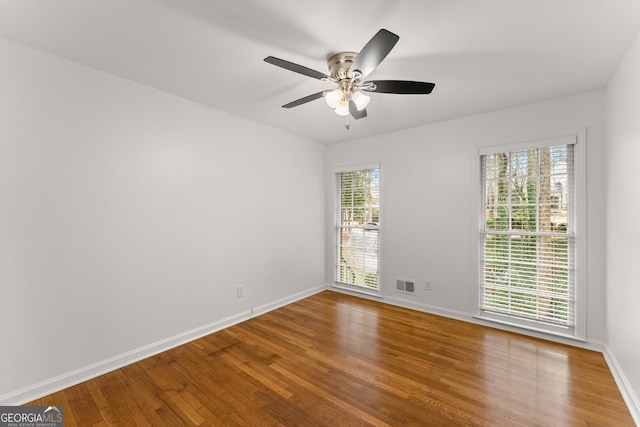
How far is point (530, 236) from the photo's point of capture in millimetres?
3092

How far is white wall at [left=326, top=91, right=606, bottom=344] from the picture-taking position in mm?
2719

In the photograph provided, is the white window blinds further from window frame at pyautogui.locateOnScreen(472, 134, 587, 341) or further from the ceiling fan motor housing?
the ceiling fan motor housing

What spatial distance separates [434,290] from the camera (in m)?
3.70

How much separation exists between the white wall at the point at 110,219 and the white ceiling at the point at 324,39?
1.03 ft

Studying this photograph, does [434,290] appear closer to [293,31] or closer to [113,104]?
[293,31]

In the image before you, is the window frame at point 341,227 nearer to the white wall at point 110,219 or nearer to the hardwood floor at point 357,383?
the hardwood floor at point 357,383

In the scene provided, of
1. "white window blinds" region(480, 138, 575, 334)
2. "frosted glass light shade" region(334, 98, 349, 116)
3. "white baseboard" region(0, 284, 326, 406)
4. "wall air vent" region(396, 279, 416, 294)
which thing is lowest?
"white baseboard" region(0, 284, 326, 406)

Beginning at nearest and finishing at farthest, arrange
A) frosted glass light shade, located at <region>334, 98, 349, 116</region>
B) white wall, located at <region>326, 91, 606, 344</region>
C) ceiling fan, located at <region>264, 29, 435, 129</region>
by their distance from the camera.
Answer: ceiling fan, located at <region>264, 29, 435, 129</region> < frosted glass light shade, located at <region>334, 98, 349, 116</region> < white wall, located at <region>326, 91, 606, 344</region>

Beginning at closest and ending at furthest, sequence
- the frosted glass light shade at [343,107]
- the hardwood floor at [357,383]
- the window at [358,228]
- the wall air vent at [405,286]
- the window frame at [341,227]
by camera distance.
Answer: the hardwood floor at [357,383] → the frosted glass light shade at [343,107] → the wall air vent at [405,286] → the window frame at [341,227] → the window at [358,228]

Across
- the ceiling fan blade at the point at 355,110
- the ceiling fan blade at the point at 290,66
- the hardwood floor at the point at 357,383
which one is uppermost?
the ceiling fan blade at the point at 290,66

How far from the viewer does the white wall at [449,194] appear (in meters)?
2.72

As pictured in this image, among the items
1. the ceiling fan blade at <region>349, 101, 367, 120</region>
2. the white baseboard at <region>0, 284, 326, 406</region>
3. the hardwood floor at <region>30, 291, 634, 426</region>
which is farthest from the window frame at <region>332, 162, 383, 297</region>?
the ceiling fan blade at <region>349, 101, 367, 120</region>

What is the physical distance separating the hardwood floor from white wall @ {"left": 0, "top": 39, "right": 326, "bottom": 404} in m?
0.36

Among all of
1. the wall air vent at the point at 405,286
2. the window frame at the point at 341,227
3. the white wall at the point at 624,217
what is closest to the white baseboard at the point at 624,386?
the white wall at the point at 624,217
